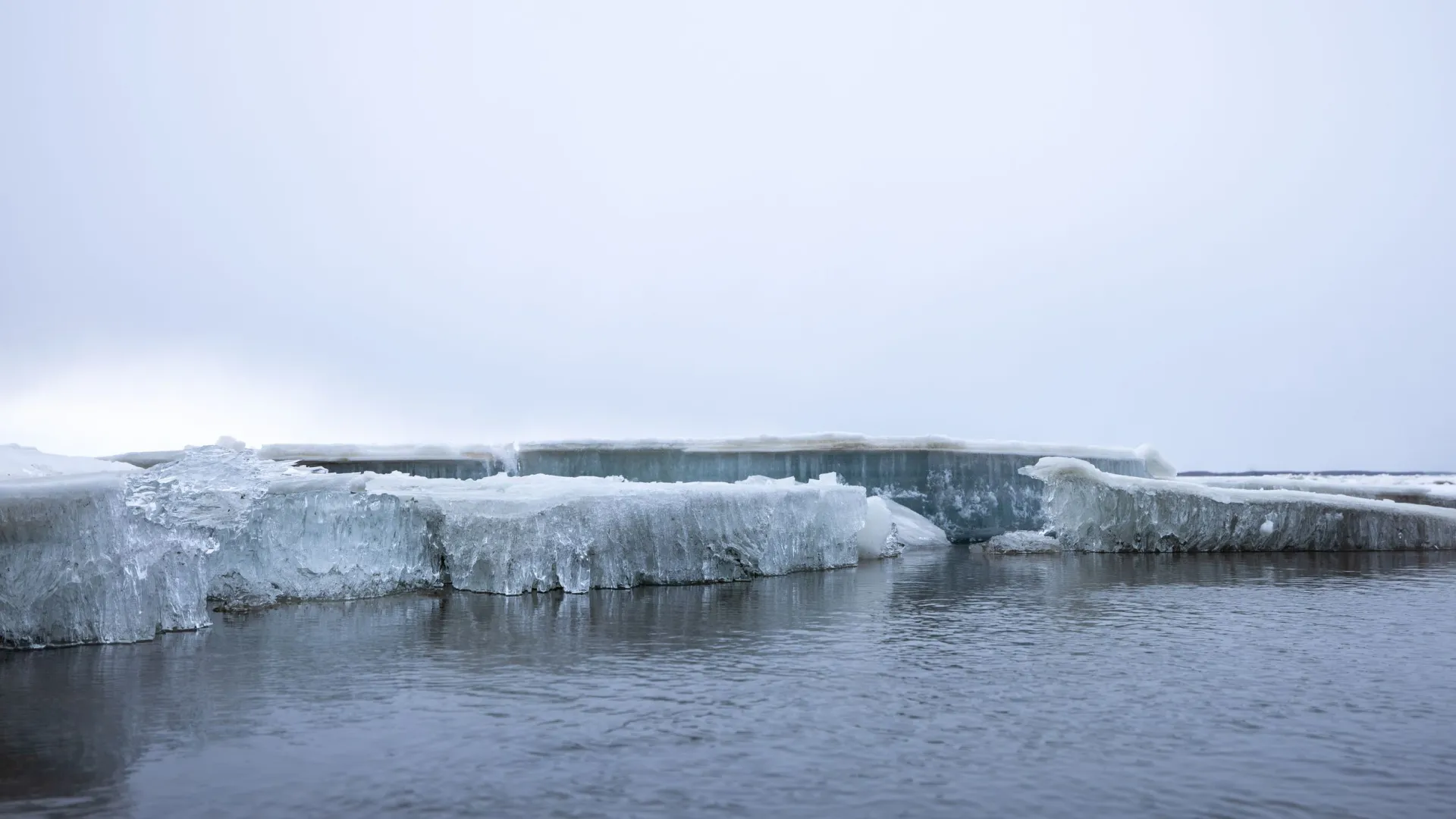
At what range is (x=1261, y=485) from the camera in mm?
21625

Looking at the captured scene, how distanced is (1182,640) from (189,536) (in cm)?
728

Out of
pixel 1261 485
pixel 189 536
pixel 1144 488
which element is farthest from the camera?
pixel 1261 485

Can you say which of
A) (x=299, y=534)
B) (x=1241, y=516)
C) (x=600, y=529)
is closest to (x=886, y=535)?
(x=1241, y=516)

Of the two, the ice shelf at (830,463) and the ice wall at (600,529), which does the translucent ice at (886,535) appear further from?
the ice wall at (600,529)

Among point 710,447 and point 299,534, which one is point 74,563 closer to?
point 299,534

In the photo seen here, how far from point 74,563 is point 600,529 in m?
4.87

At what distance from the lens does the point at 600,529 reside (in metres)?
11.5

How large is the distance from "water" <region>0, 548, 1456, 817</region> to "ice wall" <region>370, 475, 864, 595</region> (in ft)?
4.63

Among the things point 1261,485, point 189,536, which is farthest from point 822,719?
point 1261,485

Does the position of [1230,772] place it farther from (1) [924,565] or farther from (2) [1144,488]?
(2) [1144,488]

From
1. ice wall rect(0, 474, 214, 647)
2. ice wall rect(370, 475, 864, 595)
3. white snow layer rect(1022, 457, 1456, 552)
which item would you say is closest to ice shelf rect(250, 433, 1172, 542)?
white snow layer rect(1022, 457, 1456, 552)

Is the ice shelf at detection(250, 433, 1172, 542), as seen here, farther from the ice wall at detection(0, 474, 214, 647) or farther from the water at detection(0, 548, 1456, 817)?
the ice wall at detection(0, 474, 214, 647)

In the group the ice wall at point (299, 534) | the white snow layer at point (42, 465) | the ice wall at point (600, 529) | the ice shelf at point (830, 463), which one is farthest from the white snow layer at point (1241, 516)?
the white snow layer at point (42, 465)

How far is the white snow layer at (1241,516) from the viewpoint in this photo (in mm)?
17016
